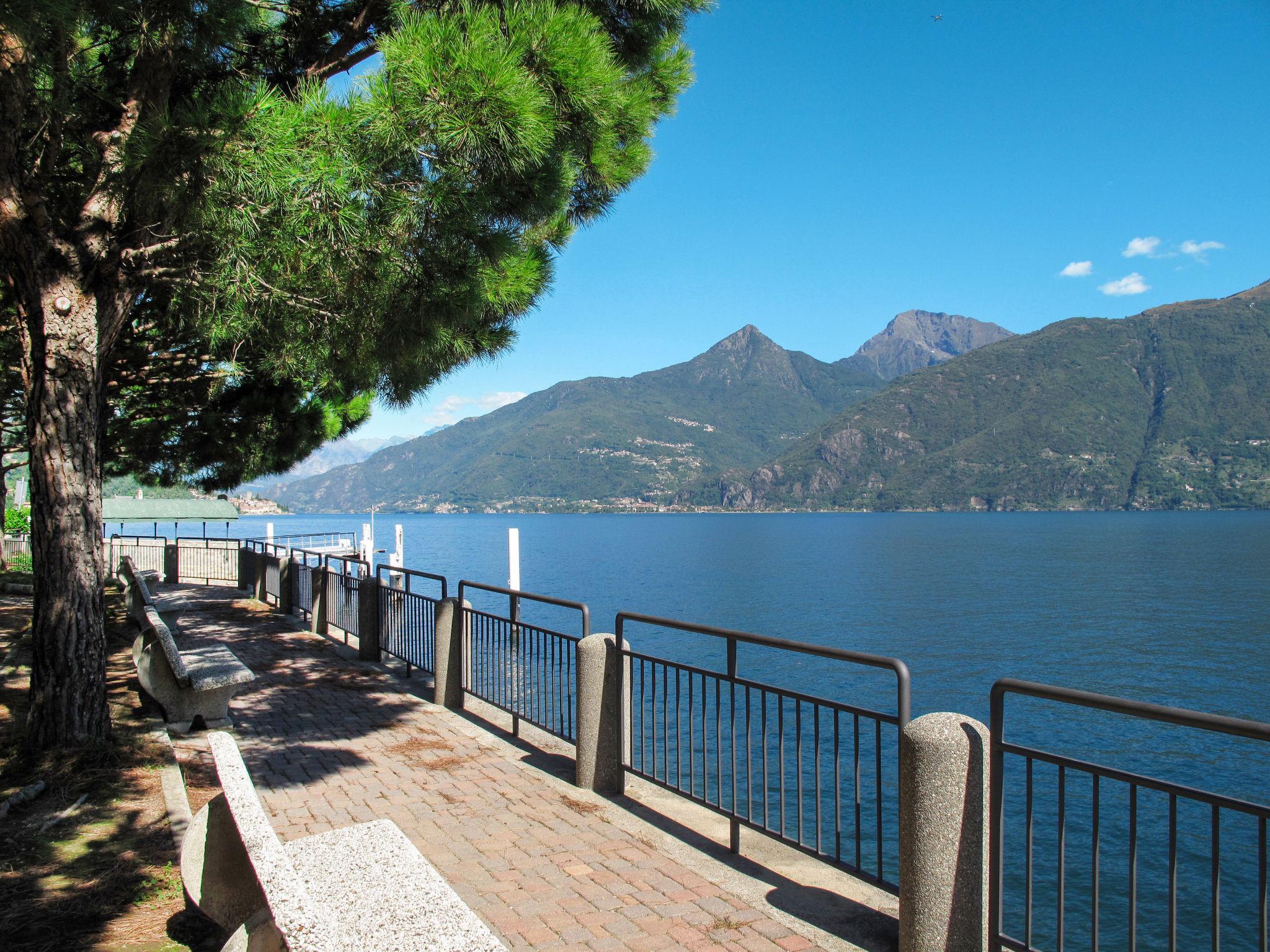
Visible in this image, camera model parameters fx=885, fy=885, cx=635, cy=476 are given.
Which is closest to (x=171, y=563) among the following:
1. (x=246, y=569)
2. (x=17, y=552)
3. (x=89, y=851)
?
(x=246, y=569)

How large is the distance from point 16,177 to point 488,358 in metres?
4.05

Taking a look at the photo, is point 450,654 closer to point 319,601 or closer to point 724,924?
point 724,924

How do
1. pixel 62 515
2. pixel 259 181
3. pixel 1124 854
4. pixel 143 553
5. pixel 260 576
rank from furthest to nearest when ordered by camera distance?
pixel 143 553 → pixel 260 576 → pixel 1124 854 → pixel 62 515 → pixel 259 181

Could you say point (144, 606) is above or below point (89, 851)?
above

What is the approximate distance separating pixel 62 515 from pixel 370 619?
5.27 metres

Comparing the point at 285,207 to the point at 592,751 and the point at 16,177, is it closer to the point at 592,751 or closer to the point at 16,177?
the point at 16,177

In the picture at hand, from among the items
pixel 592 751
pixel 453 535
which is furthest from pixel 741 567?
pixel 453 535

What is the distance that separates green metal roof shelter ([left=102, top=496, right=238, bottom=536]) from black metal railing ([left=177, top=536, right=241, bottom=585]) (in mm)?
6773

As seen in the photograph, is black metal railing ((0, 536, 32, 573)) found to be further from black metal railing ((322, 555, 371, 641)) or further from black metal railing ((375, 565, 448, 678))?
black metal railing ((375, 565, 448, 678))

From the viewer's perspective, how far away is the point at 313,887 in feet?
9.53

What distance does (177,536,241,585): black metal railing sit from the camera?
77.2ft

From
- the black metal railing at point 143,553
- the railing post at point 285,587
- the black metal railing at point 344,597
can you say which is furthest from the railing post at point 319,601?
the black metal railing at point 143,553

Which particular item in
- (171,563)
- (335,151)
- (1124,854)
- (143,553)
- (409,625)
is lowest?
(1124,854)

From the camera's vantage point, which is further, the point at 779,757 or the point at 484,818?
the point at 484,818
